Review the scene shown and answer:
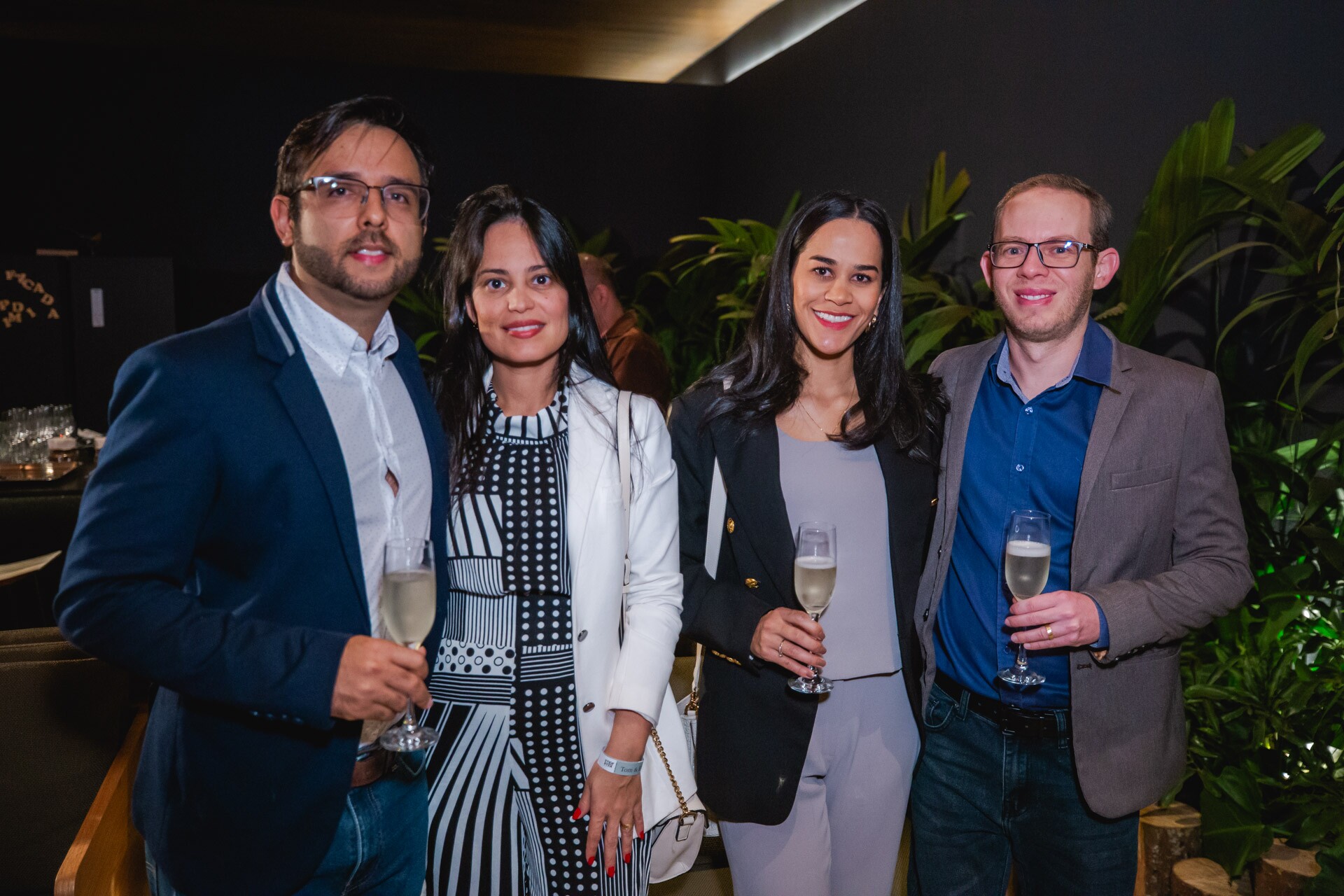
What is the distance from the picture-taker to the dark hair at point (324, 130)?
1.43m

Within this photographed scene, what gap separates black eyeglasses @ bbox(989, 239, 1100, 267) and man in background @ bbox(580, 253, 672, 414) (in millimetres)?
2544

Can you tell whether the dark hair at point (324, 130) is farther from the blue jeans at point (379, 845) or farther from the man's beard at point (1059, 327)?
the man's beard at point (1059, 327)

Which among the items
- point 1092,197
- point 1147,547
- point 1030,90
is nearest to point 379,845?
point 1147,547

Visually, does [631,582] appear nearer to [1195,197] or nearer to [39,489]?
[1195,197]

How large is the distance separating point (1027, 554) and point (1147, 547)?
0.30 m

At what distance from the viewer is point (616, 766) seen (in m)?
1.56

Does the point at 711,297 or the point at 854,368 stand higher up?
the point at 711,297

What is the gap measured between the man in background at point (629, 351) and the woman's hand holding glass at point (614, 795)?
2.78 metres

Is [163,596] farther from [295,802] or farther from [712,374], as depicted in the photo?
[712,374]

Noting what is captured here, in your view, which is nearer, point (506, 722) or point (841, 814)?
point (506, 722)

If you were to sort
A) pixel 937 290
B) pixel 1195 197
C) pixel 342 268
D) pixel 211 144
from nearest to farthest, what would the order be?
1. pixel 342 268
2. pixel 1195 197
3. pixel 937 290
4. pixel 211 144

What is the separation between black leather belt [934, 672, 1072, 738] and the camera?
5.79 ft

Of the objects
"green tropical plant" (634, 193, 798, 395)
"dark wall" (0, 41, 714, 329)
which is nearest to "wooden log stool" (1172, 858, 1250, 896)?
"green tropical plant" (634, 193, 798, 395)

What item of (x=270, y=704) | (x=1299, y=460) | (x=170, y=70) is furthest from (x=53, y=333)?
(x=1299, y=460)
